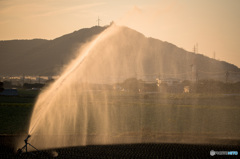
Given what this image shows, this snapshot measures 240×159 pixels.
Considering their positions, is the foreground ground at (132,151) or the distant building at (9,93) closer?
the foreground ground at (132,151)

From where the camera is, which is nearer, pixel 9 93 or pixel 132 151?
pixel 132 151

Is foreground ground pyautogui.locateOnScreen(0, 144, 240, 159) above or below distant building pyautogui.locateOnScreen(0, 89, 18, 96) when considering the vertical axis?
below

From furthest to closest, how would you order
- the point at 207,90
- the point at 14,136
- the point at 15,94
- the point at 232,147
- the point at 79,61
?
the point at 207,90 < the point at 15,94 < the point at 79,61 < the point at 14,136 < the point at 232,147

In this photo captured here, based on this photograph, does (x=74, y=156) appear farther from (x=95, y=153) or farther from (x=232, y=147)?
(x=232, y=147)

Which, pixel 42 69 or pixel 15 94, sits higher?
pixel 42 69

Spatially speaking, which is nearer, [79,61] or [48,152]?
[48,152]

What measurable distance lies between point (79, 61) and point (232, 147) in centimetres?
748

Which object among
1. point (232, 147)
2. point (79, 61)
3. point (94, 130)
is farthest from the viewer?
point (94, 130)

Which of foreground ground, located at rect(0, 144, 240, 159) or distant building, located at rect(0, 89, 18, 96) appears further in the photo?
distant building, located at rect(0, 89, 18, 96)

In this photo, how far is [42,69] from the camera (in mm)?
199875

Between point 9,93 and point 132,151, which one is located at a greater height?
point 9,93

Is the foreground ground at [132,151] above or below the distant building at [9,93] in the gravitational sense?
below

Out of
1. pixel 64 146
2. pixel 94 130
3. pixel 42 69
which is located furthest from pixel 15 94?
pixel 42 69

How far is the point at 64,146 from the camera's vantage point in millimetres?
11164
